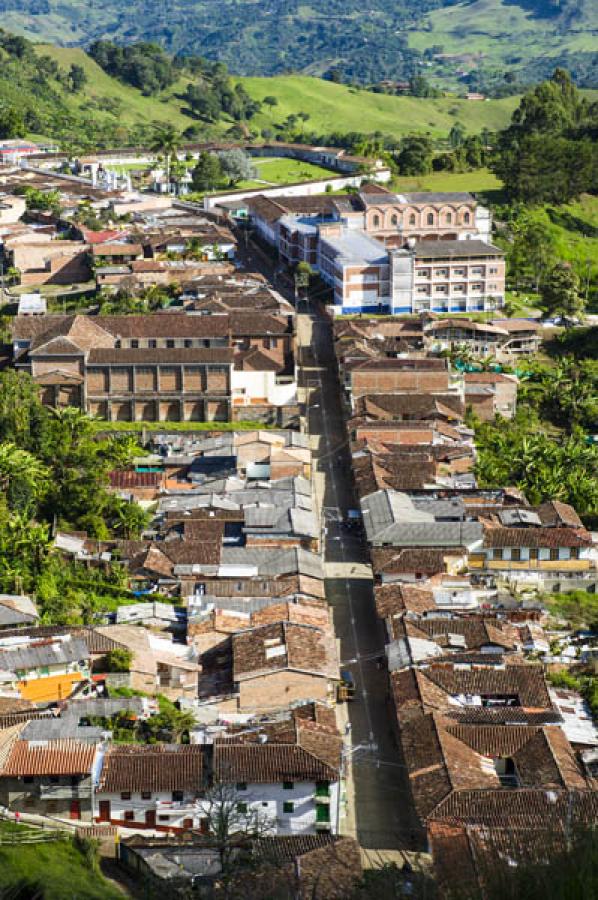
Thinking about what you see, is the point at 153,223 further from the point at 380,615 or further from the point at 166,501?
the point at 380,615

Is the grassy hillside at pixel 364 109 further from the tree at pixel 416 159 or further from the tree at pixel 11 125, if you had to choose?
the tree at pixel 416 159

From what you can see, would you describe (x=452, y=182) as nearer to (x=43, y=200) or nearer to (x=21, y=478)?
(x=43, y=200)

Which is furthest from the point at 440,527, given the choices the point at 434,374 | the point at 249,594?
the point at 434,374

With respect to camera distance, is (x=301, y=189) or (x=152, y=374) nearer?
(x=152, y=374)

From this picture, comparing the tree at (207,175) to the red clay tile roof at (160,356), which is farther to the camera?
the tree at (207,175)

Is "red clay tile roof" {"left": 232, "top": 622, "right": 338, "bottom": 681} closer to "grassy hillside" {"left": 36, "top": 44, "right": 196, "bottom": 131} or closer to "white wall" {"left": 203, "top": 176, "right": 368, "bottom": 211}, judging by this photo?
"white wall" {"left": 203, "top": 176, "right": 368, "bottom": 211}

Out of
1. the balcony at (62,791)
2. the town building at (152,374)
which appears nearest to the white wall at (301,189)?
the town building at (152,374)

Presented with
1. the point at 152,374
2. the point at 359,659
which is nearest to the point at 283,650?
the point at 359,659
